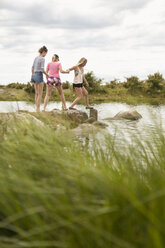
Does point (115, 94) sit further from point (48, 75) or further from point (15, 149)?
point (15, 149)

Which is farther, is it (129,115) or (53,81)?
(129,115)

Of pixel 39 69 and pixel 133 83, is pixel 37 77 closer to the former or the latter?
pixel 39 69

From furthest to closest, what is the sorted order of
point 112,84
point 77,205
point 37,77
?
point 112,84
point 37,77
point 77,205

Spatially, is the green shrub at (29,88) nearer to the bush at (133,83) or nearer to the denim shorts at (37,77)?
the bush at (133,83)

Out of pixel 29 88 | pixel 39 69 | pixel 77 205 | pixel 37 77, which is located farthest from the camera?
pixel 29 88

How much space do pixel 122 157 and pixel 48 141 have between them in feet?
2.02

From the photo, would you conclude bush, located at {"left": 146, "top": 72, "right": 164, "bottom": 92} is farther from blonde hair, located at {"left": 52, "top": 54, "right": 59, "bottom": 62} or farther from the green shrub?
blonde hair, located at {"left": 52, "top": 54, "right": 59, "bottom": 62}

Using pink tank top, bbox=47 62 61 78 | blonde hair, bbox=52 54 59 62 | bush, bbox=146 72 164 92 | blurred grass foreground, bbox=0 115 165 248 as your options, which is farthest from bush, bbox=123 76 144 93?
blurred grass foreground, bbox=0 115 165 248

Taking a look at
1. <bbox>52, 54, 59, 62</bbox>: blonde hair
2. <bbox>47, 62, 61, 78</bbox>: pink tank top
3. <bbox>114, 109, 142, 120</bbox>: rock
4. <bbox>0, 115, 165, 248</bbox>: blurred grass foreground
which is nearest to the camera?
<bbox>0, 115, 165, 248</bbox>: blurred grass foreground

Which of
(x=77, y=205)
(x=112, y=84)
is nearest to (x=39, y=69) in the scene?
(x=77, y=205)

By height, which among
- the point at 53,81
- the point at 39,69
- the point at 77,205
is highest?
the point at 39,69

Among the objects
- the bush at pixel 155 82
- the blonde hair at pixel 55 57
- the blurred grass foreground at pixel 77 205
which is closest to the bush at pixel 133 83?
the bush at pixel 155 82

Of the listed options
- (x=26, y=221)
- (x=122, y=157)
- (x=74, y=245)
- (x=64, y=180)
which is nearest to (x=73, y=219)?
(x=74, y=245)

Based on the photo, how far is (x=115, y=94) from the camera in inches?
1042
